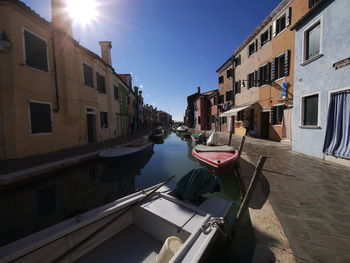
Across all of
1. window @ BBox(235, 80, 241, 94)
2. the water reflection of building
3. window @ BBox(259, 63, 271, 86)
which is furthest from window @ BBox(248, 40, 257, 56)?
the water reflection of building

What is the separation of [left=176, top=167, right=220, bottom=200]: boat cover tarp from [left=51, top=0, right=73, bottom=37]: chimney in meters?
11.3

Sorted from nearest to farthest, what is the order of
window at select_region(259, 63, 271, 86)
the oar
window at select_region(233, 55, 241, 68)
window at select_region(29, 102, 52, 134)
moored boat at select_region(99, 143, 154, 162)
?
the oar
window at select_region(29, 102, 52, 134)
moored boat at select_region(99, 143, 154, 162)
window at select_region(259, 63, 271, 86)
window at select_region(233, 55, 241, 68)

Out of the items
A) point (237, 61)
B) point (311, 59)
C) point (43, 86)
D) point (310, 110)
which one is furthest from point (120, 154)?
point (237, 61)

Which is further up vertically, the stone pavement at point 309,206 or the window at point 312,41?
the window at point 312,41

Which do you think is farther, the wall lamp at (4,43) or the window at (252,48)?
the window at (252,48)

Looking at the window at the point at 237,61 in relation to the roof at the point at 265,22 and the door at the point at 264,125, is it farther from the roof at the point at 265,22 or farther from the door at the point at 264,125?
the door at the point at 264,125

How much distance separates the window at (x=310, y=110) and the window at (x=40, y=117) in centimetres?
1314

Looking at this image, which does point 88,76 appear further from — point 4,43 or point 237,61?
point 237,61

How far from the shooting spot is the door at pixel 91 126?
11.4 meters

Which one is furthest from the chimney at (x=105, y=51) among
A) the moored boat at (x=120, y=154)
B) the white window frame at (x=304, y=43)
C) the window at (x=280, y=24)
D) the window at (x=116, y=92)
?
the white window frame at (x=304, y=43)

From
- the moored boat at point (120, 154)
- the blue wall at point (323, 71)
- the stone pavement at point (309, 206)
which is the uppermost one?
the blue wall at point (323, 71)

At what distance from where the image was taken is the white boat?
188 centimetres

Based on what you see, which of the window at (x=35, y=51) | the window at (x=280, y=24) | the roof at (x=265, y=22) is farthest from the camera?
the window at (x=280, y=24)

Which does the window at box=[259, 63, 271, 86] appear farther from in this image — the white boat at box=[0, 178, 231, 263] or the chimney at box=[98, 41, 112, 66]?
the chimney at box=[98, 41, 112, 66]
